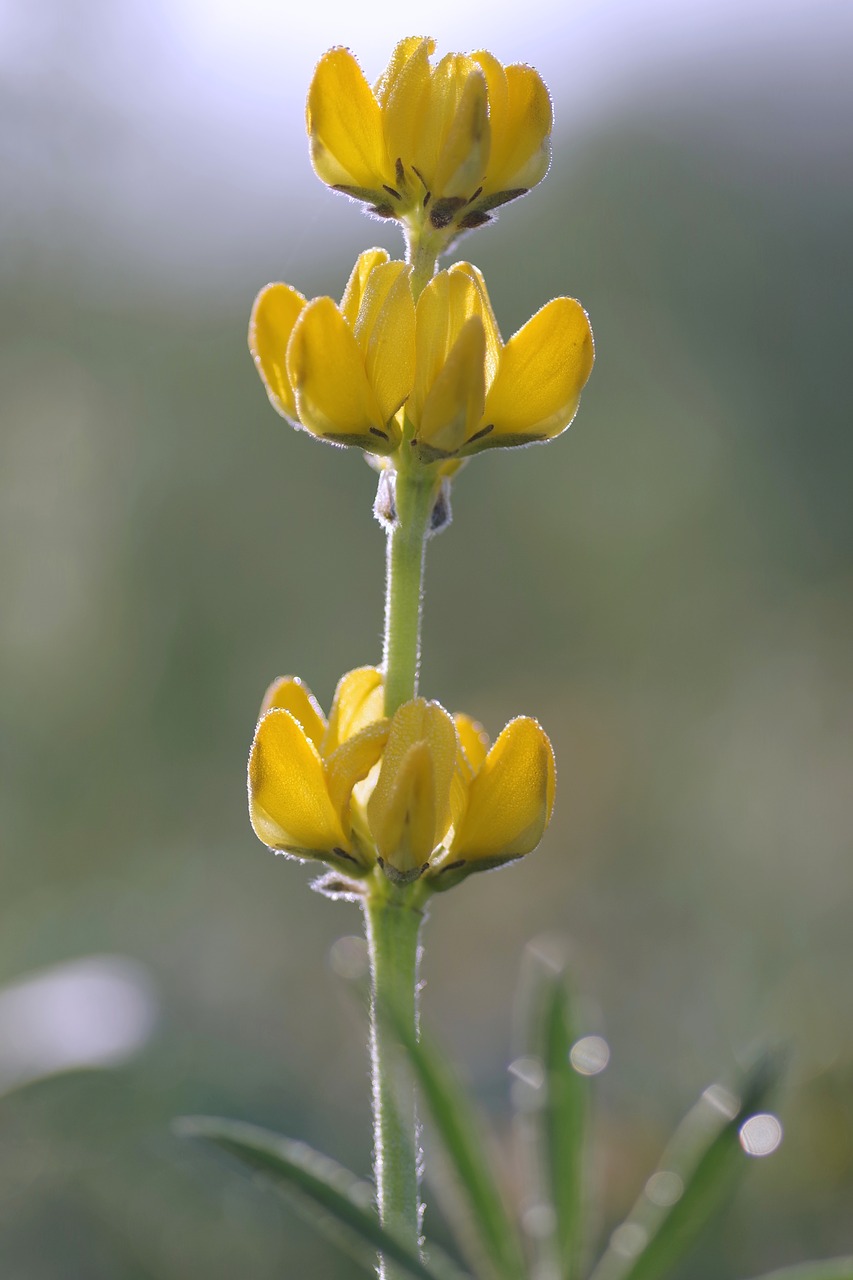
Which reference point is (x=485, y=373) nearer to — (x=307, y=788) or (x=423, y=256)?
(x=423, y=256)

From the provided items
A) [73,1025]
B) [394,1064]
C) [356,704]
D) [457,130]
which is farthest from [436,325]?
[73,1025]

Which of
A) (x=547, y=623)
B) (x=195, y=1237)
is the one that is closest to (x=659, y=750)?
(x=547, y=623)

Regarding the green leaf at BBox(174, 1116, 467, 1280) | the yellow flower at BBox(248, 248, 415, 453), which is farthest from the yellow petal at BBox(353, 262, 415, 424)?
the green leaf at BBox(174, 1116, 467, 1280)

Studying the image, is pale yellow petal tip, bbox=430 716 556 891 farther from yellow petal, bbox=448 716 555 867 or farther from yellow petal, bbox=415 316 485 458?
yellow petal, bbox=415 316 485 458

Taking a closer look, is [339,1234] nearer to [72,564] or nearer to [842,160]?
[72,564]

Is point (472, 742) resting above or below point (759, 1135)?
above

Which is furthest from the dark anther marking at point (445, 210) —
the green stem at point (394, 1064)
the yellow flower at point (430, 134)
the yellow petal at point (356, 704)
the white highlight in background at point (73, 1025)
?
the white highlight in background at point (73, 1025)

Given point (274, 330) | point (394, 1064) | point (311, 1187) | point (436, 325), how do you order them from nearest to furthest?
point (311, 1187) → point (394, 1064) → point (436, 325) → point (274, 330)

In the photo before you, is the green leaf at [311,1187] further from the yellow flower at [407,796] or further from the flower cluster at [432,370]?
the flower cluster at [432,370]
